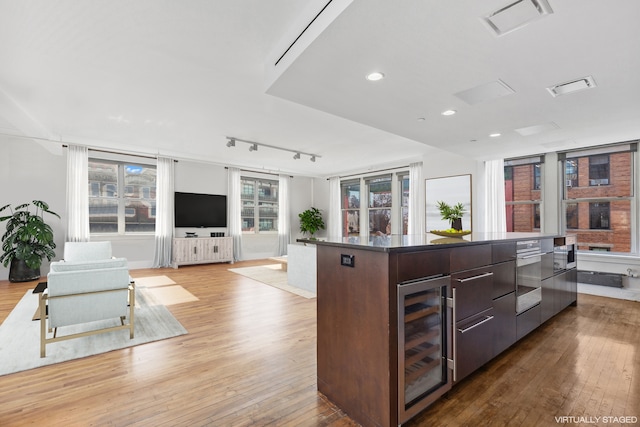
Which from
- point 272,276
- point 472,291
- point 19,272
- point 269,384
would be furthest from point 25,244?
point 472,291

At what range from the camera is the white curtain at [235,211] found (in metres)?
8.56

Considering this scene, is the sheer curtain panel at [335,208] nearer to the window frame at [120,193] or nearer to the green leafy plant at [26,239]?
the window frame at [120,193]

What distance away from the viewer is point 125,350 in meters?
2.72

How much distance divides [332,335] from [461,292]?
0.93 m

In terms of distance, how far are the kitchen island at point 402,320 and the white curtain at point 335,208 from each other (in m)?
7.34

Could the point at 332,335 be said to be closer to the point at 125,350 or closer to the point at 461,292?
the point at 461,292

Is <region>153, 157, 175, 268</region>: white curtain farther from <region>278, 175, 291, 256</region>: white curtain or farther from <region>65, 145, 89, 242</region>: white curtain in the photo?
<region>278, 175, 291, 256</region>: white curtain

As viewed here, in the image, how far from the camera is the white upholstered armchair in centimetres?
261

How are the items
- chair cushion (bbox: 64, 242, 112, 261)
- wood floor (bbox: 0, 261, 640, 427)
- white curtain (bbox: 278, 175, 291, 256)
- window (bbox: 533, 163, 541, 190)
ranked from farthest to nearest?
white curtain (bbox: 278, 175, 291, 256) → window (bbox: 533, 163, 541, 190) → chair cushion (bbox: 64, 242, 112, 261) → wood floor (bbox: 0, 261, 640, 427)

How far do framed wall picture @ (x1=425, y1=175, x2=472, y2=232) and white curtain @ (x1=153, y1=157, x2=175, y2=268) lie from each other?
6.37 meters

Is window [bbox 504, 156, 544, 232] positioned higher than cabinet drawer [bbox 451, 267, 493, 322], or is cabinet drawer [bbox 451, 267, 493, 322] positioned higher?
window [bbox 504, 156, 544, 232]

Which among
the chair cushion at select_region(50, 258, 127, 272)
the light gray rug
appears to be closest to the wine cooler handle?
the light gray rug

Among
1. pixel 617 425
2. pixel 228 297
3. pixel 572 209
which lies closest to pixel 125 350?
pixel 228 297

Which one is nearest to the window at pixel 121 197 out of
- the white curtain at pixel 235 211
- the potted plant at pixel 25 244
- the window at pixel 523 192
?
the potted plant at pixel 25 244
